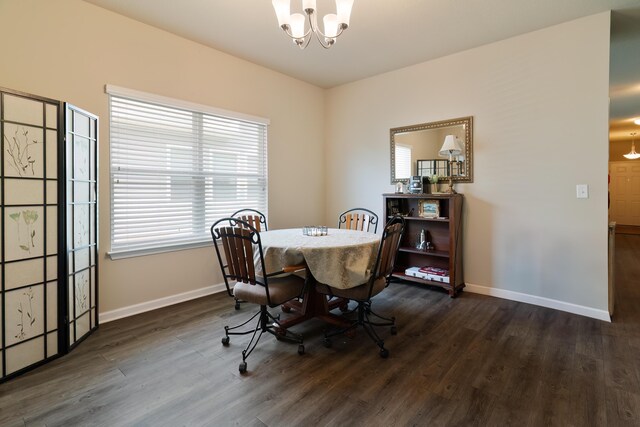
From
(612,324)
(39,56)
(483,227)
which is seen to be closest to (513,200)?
(483,227)

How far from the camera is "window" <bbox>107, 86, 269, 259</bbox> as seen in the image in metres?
2.91

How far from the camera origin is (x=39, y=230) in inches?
82.4

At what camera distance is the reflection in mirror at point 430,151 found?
11.8ft

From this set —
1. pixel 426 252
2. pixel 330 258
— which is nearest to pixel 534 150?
pixel 426 252

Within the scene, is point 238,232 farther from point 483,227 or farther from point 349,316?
point 483,227

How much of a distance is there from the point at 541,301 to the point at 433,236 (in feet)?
4.06

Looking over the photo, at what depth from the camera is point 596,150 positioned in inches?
112

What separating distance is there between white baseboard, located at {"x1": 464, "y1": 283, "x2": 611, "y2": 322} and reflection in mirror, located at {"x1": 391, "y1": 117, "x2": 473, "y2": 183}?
1247 mm

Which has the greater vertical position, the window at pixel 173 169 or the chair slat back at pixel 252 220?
the window at pixel 173 169

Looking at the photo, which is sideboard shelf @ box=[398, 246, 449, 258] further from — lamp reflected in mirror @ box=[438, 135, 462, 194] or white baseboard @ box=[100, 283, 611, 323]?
lamp reflected in mirror @ box=[438, 135, 462, 194]

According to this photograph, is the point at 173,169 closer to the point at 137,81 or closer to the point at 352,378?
the point at 137,81

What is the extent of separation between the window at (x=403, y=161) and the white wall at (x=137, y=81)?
139 centimetres

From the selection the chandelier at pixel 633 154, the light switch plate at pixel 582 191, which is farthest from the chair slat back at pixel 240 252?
the chandelier at pixel 633 154

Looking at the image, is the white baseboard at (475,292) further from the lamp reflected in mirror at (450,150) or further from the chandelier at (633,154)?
the chandelier at (633,154)
